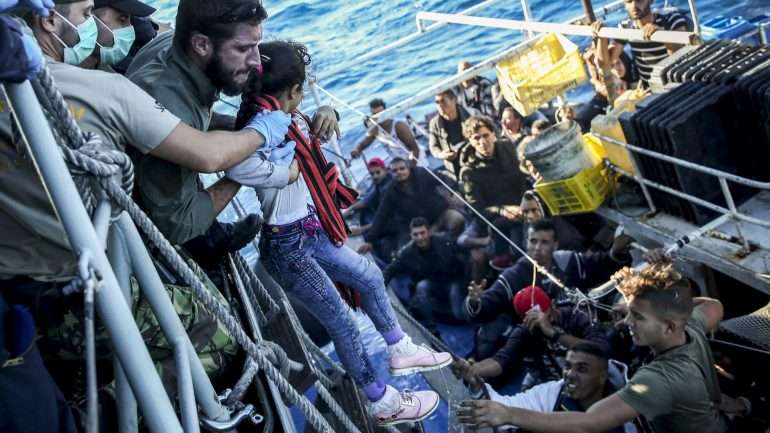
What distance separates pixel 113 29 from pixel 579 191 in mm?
4665

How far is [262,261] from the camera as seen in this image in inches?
152

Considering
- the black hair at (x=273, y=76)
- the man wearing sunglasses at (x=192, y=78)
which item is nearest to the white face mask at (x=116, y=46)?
Result: the man wearing sunglasses at (x=192, y=78)

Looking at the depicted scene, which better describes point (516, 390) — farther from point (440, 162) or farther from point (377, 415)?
point (440, 162)

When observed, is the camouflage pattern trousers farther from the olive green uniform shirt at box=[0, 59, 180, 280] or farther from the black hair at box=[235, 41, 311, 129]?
the black hair at box=[235, 41, 311, 129]

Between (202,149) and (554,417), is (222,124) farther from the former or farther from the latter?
(554,417)

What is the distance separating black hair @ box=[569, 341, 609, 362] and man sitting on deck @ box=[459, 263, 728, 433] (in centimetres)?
69

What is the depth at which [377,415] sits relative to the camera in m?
4.00

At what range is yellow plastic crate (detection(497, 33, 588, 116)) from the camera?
873cm

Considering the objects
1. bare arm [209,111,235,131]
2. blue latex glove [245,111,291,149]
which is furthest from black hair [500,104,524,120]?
blue latex glove [245,111,291,149]

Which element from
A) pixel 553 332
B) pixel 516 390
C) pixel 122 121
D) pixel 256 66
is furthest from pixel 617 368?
pixel 122 121

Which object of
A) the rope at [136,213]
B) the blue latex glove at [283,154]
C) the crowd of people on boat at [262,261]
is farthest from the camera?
the blue latex glove at [283,154]

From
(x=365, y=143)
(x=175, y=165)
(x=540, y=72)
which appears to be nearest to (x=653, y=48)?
(x=540, y=72)

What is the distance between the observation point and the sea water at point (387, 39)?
49.0 ft

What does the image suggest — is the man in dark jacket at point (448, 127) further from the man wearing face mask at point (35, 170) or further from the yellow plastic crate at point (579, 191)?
the man wearing face mask at point (35, 170)
